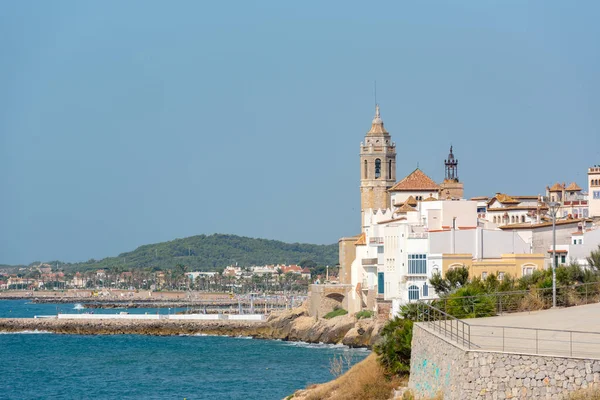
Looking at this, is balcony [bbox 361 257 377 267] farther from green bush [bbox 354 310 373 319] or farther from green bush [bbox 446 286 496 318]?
green bush [bbox 446 286 496 318]

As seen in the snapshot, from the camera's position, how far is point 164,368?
71.4 m

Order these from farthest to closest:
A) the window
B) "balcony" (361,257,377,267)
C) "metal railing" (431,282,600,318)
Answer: "balcony" (361,257,377,267), the window, "metal railing" (431,282,600,318)

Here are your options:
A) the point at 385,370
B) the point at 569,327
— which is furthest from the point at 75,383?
the point at 569,327

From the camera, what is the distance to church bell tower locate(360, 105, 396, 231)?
98375mm

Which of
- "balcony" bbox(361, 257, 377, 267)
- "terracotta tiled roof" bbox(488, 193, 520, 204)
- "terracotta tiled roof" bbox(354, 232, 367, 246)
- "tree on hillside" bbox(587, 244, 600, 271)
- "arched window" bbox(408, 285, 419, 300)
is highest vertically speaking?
"terracotta tiled roof" bbox(488, 193, 520, 204)

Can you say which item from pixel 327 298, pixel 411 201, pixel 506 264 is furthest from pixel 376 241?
pixel 506 264

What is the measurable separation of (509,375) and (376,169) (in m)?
78.3

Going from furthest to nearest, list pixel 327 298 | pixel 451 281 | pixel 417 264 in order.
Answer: pixel 327 298, pixel 417 264, pixel 451 281

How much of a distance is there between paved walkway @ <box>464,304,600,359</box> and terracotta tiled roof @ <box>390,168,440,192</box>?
182 ft

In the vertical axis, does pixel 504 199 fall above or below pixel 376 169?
below

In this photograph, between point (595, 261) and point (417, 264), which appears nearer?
point (595, 261)

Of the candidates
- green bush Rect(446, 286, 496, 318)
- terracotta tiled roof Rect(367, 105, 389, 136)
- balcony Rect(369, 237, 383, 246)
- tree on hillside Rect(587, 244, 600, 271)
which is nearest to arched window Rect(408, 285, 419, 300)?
balcony Rect(369, 237, 383, 246)

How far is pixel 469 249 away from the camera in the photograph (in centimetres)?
5331

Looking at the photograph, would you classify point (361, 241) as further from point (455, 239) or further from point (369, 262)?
point (455, 239)
